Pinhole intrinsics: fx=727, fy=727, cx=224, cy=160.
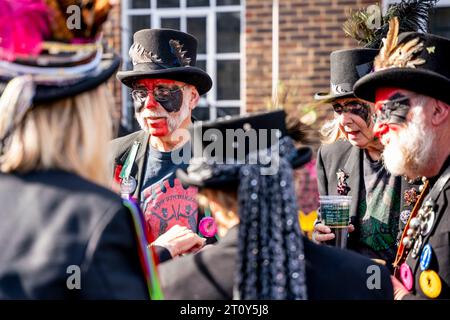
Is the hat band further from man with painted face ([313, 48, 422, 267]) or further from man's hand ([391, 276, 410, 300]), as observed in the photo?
man's hand ([391, 276, 410, 300])

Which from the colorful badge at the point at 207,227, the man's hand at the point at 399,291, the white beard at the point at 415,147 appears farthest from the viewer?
the colorful badge at the point at 207,227

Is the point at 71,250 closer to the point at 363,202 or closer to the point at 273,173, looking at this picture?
the point at 273,173

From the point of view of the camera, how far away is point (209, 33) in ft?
30.3

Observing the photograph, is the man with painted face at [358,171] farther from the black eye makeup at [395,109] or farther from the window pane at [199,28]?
the window pane at [199,28]

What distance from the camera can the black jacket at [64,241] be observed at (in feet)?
7.19

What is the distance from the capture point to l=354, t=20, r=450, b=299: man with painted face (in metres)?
3.50

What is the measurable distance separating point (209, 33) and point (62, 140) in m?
7.03

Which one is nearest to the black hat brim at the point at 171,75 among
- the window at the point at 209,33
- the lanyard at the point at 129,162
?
the lanyard at the point at 129,162

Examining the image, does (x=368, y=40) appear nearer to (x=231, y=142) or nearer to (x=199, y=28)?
(x=231, y=142)

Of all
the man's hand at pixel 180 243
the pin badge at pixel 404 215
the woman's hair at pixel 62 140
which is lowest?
the pin badge at pixel 404 215

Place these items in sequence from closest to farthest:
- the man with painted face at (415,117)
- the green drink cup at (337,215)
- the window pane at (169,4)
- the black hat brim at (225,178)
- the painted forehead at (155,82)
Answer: the black hat brim at (225,178) < the man with painted face at (415,117) < the green drink cup at (337,215) < the painted forehead at (155,82) < the window pane at (169,4)

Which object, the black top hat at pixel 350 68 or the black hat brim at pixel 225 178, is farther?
the black top hat at pixel 350 68

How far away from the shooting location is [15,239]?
7.39ft
